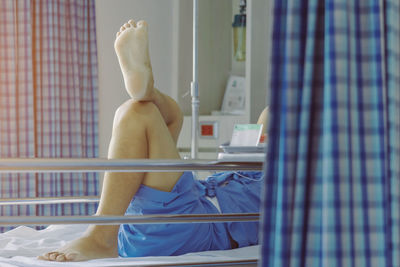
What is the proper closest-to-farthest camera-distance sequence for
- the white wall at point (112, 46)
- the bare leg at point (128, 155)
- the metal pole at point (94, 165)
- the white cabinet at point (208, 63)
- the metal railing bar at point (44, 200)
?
1. the metal pole at point (94, 165)
2. the bare leg at point (128, 155)
3. the metal railing bar at point (44, 200)
4. the white cabinet at point (208, 63)
5. the white wall at point (112, 46)

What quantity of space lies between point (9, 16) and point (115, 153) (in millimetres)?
2608

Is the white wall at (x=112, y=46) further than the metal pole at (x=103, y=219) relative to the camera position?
Yes

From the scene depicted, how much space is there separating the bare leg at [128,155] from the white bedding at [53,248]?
0.27 feet

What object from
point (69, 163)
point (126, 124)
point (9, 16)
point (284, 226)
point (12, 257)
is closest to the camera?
point (284, 226)

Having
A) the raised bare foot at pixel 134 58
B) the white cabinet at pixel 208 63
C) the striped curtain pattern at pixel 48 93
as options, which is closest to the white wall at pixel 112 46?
the striped curtain pattern at pixel 48 93

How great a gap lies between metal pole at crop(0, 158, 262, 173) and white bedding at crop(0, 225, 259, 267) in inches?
10.1

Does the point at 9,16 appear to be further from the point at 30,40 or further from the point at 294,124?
the point at 294,124

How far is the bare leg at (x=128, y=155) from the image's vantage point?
1.65m

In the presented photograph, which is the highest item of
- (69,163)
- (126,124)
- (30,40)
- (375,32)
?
(30,40)

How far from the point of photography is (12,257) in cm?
167

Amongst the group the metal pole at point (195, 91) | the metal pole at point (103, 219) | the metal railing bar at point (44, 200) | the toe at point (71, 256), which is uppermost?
the metal pole at point (195, 91)

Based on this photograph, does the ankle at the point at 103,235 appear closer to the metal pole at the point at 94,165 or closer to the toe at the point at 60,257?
the toe at the point at 60,257

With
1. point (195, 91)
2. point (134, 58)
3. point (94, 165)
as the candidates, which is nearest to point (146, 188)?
point (134, 58)

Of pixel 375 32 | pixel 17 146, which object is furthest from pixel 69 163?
pixel 17 146
